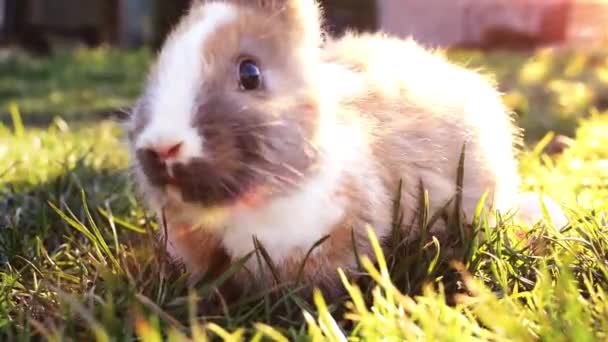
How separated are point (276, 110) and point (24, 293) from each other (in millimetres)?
→ 762

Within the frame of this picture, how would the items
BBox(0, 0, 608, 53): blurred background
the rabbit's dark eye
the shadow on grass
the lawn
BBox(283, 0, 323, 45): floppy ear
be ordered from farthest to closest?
BBox(0, 0, 608, 53): blurred background, BBox(283, 0, 323, 45): floppy ear, the rabbit's dark eye, the shadow on grass, the lawn

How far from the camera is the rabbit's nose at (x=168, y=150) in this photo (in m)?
1.52

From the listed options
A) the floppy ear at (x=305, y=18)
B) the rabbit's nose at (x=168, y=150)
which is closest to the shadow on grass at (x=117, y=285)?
the rabbit's nose at (x=168, y=150)

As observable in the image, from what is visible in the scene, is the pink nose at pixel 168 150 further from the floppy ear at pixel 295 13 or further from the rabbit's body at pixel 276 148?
the floppy ear at pixel 295 13

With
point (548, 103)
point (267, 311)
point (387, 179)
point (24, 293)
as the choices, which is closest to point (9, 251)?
point (24, 293)

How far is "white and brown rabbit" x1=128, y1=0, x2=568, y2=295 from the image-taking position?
1.59m

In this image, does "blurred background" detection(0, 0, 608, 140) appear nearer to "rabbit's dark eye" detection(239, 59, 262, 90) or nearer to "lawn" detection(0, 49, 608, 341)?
"lawn" detection(0, 49, 608, 341)

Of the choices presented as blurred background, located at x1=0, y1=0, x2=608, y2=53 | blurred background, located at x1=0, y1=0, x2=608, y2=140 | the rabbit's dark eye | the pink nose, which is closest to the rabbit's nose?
the pink nose

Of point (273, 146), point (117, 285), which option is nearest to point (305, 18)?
point (273, 146)

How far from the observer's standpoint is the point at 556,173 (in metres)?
2.88

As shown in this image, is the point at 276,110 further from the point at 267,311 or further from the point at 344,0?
the point at 344,0

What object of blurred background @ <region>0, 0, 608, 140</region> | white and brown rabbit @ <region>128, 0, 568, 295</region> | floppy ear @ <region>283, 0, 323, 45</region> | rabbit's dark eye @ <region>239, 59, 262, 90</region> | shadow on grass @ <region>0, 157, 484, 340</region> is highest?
Answer: floppy ear @ <region>283, 0, 323, 45</region>

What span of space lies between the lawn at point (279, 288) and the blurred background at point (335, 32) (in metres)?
2.53

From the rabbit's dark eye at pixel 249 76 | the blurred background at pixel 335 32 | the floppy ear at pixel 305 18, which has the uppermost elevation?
the floppy ear at pixel 305 18
